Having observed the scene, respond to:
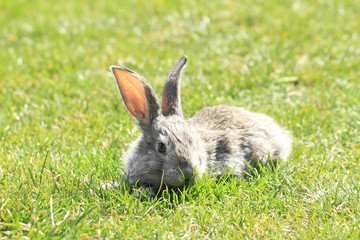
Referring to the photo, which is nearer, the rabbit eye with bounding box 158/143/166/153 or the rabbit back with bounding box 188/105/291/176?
the rabbit eye with bounding box 158/143/166/153

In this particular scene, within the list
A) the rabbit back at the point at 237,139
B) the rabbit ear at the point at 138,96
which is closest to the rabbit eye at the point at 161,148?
the rabbit ear at the point at 138,96

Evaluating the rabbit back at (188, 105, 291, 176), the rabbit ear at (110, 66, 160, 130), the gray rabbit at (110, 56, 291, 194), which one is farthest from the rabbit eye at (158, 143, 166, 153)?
the rabbit back at (188, 105, 291, 176)

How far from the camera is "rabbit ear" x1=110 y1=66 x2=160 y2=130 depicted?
15.7 feet

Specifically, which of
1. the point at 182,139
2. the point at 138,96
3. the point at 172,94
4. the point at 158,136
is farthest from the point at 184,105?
the point at 182,139

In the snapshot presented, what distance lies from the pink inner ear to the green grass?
660 mm

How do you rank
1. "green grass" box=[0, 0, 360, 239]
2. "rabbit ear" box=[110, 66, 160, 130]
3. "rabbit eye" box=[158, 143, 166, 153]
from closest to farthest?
"green grass" box=[0, 0, 360, 239] → "rabbit eye" box=[158, 143, 166, 153] → "rabbit ear" box=[110, 66, 160, 130]

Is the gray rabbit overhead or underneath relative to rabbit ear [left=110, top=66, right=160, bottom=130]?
underneath

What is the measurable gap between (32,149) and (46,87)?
208 cm

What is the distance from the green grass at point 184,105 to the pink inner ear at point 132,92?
2.16ft

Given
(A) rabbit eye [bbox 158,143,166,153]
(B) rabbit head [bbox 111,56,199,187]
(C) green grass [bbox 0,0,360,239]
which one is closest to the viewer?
(C) green grass [bbox 0,0,360,239]

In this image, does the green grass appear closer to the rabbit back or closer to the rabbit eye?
the rabbit back

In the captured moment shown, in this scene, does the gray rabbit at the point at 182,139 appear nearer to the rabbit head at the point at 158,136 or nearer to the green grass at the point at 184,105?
the rabbit head at the point at 158,136

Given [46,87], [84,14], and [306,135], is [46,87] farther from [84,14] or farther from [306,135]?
[306,135]

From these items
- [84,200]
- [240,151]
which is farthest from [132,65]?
[84,200]
